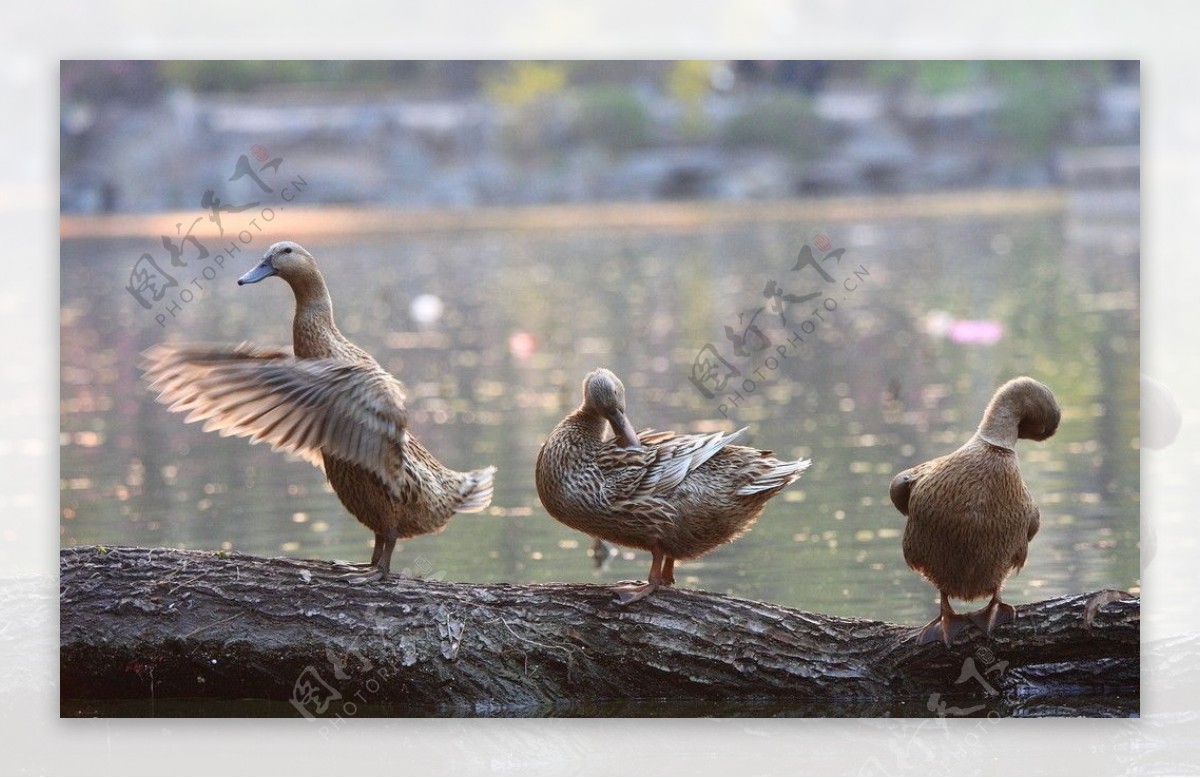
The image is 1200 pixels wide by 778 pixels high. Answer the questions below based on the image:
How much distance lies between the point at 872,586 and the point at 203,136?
10.4 feet

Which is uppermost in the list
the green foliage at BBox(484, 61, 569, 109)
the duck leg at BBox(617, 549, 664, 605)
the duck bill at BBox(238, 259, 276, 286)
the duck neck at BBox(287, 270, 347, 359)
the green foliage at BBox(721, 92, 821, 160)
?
the green foliage at BBox(484, 61, 569, 109)

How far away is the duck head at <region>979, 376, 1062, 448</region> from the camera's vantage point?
17.0 feet

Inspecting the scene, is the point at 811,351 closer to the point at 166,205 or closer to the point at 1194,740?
the point at 166,205

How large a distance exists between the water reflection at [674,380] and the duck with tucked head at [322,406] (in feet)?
3.95

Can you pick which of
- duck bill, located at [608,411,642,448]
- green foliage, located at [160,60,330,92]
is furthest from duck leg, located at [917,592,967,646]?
green foliage, located at [160,60,330,92]

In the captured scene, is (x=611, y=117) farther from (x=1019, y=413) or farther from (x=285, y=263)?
(x=1019, y=413)

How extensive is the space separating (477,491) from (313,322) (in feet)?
2.46

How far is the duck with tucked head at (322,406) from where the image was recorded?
5.16 m

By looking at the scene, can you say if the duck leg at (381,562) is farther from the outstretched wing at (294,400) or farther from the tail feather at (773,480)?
the tail feather at (773,480)

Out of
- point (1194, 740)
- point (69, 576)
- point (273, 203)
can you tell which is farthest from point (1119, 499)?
point (69, 576)

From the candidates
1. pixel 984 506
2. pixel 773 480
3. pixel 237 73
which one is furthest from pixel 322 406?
pixel 984 506

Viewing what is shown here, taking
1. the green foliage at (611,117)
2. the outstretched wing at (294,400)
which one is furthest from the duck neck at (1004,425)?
the green foliage at (611,117)

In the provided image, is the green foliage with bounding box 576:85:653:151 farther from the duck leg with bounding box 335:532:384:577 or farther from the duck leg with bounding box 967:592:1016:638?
the duck leg with bounding box 967:592:1016:638

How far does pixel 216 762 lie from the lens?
536 cm
